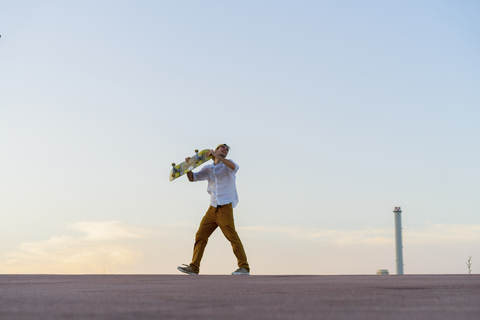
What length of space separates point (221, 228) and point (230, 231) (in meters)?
0.16

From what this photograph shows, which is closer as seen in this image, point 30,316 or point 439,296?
point 30,316

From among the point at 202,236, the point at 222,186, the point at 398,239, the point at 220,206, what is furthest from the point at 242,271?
the point at 398,239

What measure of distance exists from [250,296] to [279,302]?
1.32 ft

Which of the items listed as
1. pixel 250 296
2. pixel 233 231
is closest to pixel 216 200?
pixel 233 231

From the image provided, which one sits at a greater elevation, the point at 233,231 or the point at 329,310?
the point at 233,231

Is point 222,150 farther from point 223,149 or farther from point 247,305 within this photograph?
point 247,305

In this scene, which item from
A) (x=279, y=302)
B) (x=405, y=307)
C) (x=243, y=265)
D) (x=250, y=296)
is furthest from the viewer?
(x=243, y=265)

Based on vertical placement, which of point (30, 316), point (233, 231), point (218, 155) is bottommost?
Answer: point (30, 316)

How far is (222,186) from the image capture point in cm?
836

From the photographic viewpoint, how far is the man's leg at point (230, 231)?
26.5ft

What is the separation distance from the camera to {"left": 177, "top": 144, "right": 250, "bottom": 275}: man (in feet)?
26.7

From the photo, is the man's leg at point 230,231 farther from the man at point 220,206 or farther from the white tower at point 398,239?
the white tower at point 398,239

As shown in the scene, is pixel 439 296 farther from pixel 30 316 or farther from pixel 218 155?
pixel 218 155

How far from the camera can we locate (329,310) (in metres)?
2.62
